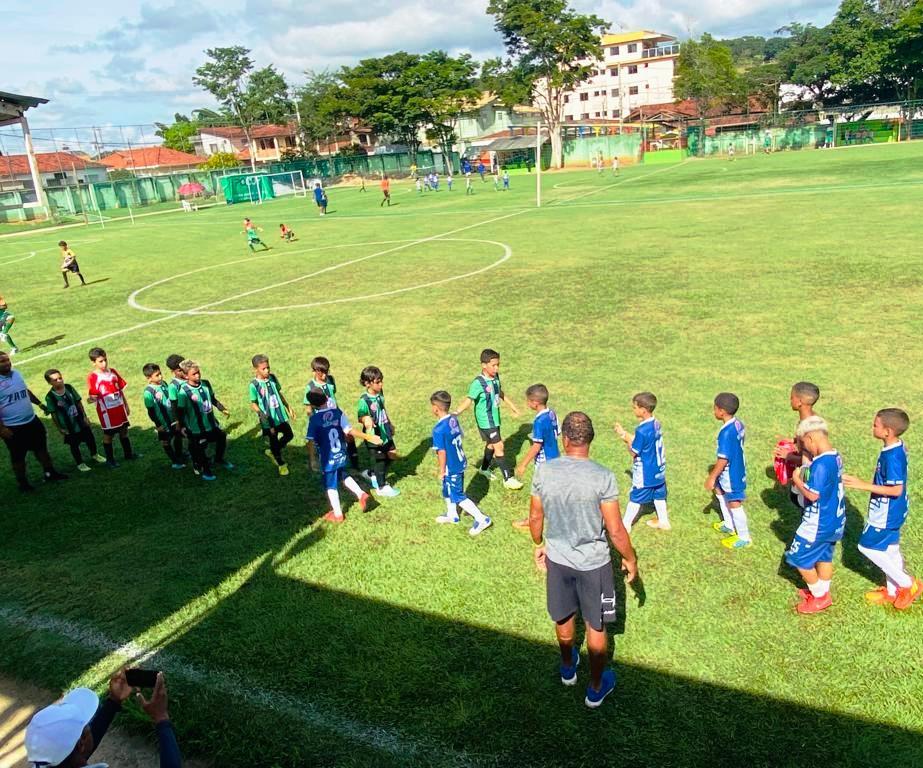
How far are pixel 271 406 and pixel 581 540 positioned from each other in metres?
5.64

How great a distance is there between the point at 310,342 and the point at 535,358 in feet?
17.5

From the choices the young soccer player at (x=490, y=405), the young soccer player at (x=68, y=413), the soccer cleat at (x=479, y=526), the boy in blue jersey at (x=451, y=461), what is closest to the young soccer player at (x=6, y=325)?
the young soccer player at (x=68, y=413)

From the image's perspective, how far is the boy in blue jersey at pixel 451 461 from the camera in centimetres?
738

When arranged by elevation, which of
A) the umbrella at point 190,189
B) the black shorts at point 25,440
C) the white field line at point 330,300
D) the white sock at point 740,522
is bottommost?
the white sock at point 740,522

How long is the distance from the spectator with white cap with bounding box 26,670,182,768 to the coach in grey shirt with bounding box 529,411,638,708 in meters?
2.70

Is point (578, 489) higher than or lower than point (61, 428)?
higher

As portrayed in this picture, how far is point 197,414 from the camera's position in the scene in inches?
375

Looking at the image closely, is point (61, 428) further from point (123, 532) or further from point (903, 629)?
point (903, 629)

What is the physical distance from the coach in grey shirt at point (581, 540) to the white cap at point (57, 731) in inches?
119

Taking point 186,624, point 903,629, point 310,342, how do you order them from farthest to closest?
point 310,342 < point 186,624 < point 903,629

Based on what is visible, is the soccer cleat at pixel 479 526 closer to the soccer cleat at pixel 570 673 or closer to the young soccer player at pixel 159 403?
the soccer cleat at pixel 570 673

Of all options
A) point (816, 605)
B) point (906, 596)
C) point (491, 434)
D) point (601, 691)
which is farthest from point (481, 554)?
point (906, 596)

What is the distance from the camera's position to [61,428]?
394 inches

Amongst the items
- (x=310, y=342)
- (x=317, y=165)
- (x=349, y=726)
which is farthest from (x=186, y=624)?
(x=317, y=165)
